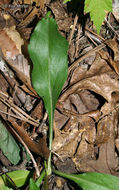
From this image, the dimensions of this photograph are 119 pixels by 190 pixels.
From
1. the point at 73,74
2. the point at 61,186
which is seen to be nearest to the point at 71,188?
the point at 61,186

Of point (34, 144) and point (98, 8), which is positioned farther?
point (34, 144)

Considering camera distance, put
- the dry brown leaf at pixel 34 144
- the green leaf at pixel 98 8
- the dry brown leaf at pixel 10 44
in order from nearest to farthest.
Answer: the green leaf at pixel 98 8 < the dry brown leaf at pixel 34 144 < the dry brown leaf at pixel 10 44

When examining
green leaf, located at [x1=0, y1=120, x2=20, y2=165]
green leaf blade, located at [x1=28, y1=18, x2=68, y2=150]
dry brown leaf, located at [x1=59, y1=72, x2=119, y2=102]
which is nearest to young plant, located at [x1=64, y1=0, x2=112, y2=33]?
green leaf blade, located at [x1=28, y1=18, x2=68, y2=150]

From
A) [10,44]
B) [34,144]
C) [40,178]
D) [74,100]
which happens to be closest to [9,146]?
[34,144]

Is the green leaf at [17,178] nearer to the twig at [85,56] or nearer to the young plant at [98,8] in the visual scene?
the twig at [85,56]

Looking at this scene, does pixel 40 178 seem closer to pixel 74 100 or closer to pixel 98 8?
pixel 74 100

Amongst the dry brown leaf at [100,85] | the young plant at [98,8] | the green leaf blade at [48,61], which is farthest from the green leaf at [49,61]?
the young plant at [98,8]

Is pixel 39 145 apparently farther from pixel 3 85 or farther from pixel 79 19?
pixel 79 19
